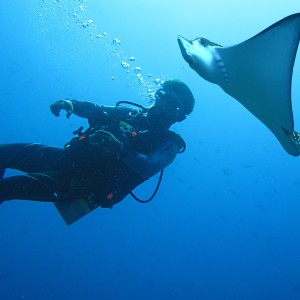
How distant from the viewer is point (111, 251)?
49.2 m

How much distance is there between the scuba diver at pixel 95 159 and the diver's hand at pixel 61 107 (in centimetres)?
1

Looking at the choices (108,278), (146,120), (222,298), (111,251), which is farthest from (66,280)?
(146,120)

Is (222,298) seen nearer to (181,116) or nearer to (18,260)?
(18,260)

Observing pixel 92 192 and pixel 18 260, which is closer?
pixel 92 192

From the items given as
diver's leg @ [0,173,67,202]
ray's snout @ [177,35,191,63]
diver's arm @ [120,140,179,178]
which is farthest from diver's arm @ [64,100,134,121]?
ray's snout @ [177,35,191,63]

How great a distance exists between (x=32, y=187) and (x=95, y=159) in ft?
2.57

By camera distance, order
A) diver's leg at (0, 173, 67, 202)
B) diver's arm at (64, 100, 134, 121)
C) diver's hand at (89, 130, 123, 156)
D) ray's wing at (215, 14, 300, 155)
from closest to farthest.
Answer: ray's wing at (215, 14, 300, 155), diver's hand at (89, 130, 123, 156), diver's leg at (0, 173, 67, 202), diver's arm at (64, 100, 134, 121)

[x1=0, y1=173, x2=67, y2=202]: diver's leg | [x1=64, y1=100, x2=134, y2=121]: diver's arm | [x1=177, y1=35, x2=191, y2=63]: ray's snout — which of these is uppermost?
[x1=64, y1=100, x2=134, y2=121]: diver's arm

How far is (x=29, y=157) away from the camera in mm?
4215

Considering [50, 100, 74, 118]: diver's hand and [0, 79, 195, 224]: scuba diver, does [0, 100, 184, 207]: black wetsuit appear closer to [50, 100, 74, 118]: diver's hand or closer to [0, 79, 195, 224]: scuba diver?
[0, 79, 195, 224]: scuba diver

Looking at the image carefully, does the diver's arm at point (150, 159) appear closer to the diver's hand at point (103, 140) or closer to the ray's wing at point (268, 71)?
the diver's hand at point (103, 140)

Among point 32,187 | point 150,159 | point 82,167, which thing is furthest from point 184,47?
point 32,187

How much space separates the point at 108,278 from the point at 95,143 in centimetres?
4609

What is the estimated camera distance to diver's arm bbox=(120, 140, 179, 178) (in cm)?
356
